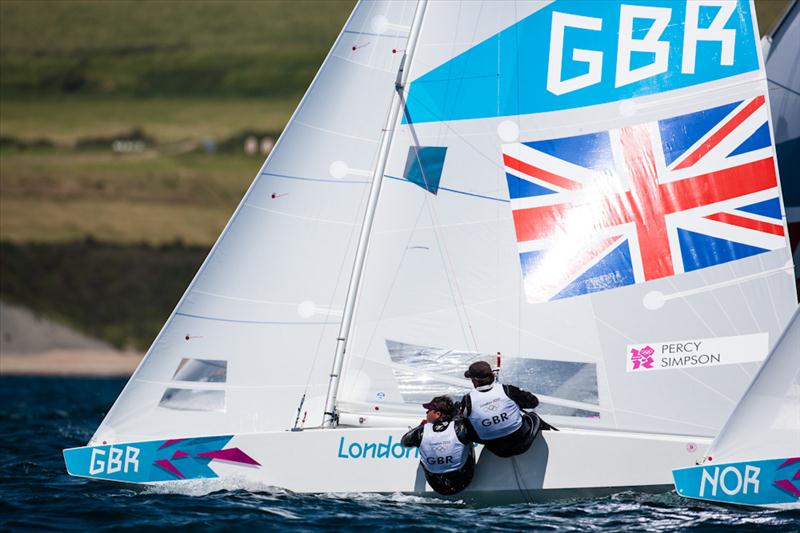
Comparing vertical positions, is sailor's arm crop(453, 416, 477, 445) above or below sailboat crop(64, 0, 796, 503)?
below

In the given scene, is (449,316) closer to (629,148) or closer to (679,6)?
(629,148)

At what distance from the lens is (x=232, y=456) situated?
11.2m

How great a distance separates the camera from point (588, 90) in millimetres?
11773

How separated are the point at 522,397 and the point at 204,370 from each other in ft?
10.6

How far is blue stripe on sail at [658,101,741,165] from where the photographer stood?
1160cm

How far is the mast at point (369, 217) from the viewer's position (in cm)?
1155

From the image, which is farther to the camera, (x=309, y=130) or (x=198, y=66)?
(x=198, y=66)

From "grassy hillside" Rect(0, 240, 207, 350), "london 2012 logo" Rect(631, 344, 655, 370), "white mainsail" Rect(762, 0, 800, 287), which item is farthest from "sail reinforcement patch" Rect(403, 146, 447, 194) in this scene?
"grassy hillside" Rect(0, 240, 207, 350)

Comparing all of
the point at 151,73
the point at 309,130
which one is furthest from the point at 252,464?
the point at 151,73

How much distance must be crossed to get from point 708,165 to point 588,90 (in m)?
1.43

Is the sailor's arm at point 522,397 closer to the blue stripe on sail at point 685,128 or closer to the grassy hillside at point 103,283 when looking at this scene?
the blue stripe on sail at point 685,128

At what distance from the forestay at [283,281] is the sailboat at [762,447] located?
3.91 metres

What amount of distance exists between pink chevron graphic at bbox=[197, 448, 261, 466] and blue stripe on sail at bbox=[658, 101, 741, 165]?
16.8ft

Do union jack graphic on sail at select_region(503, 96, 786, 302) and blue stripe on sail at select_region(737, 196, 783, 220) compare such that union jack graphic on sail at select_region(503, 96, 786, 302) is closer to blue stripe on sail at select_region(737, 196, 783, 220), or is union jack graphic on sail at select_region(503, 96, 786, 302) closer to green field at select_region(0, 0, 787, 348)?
blue stripe on sail at select_region(737, 196, 783, 220)
